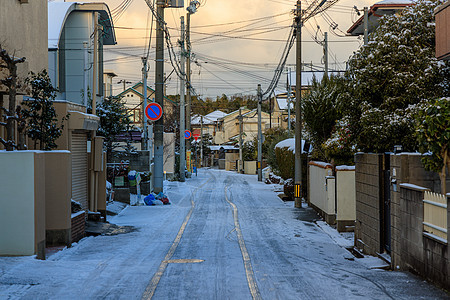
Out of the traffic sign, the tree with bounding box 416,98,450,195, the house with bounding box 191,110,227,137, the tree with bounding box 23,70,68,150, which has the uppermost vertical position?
the house with bounding box 191,110,227,137

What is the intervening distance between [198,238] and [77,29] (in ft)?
68.9

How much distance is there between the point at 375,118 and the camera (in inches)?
512

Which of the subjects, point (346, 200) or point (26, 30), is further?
point (26, 30)

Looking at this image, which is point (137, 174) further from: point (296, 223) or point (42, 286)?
point (42, 286)

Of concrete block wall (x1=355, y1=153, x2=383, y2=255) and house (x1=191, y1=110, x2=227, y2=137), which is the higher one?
house (x1=191, y1=110, x2=227, y2=137)

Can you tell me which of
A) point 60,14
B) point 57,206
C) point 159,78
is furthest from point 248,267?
point 60,14

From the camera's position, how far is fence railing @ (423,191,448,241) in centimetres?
805

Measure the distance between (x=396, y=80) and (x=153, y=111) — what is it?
41.5 feet

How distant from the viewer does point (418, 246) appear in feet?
30.0

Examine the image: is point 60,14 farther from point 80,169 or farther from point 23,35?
A: point 80,169

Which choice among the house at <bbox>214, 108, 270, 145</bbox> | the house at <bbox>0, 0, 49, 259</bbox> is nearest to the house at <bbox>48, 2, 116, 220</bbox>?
the house at <bbox>0, 0, 49, 259</bbox>

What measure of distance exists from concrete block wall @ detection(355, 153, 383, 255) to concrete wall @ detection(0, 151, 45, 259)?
24.0 feet

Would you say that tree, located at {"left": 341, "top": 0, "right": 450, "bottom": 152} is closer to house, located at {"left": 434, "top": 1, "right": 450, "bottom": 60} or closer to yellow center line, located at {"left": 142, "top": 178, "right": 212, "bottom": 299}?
house, located at {"left": 434, "top": 1, "right": 450, "bottom": 60}

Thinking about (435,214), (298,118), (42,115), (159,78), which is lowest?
(435,214)
